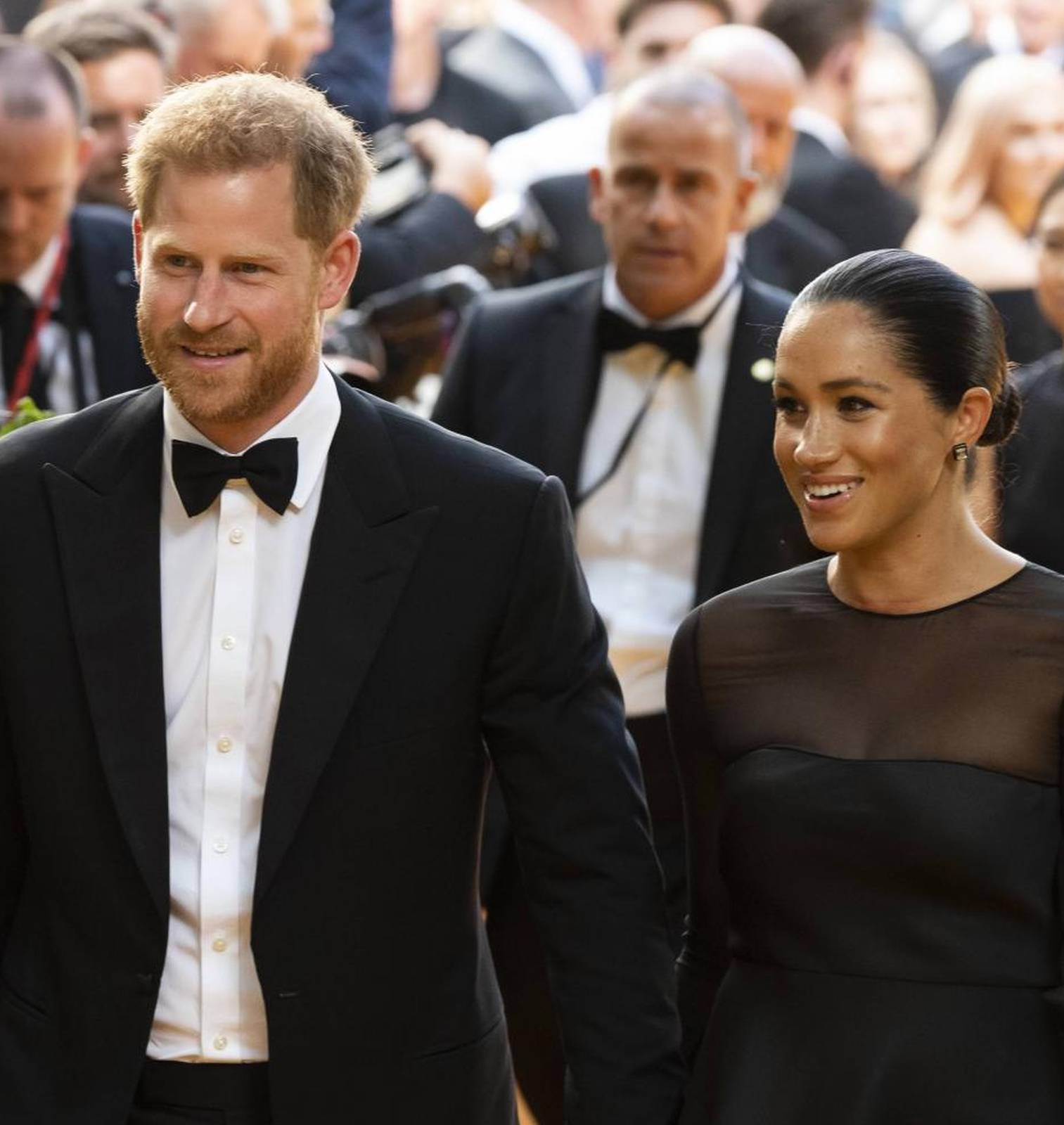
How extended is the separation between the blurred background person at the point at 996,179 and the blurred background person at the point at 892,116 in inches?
49.8

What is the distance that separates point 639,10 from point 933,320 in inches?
159

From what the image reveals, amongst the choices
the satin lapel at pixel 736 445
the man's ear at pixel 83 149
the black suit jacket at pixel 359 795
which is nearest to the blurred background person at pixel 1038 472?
the satin lapel at pixel 736 445

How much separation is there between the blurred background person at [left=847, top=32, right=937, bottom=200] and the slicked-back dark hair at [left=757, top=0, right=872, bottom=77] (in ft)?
2.17

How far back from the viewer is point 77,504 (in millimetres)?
2600

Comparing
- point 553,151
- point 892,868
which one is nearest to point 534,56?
point 553,151

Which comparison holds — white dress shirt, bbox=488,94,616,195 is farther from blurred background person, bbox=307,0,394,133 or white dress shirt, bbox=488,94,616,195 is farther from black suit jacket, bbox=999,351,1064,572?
black suit jacket, bbox=999,351,1064,572

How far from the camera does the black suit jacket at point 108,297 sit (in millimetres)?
4328

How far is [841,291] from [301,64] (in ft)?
11.2

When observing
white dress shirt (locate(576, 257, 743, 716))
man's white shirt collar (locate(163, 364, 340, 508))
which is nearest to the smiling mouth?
man's white shirt collar (locate(163, 364, 340, 508))

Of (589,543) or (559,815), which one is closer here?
(559,815)

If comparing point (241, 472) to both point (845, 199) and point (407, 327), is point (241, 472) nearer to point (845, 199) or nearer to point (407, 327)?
point (407, 327)

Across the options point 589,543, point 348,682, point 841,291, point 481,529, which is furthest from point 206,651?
point 589,543

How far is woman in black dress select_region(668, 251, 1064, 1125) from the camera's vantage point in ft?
8.23

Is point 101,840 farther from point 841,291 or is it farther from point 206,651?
point 841,291
